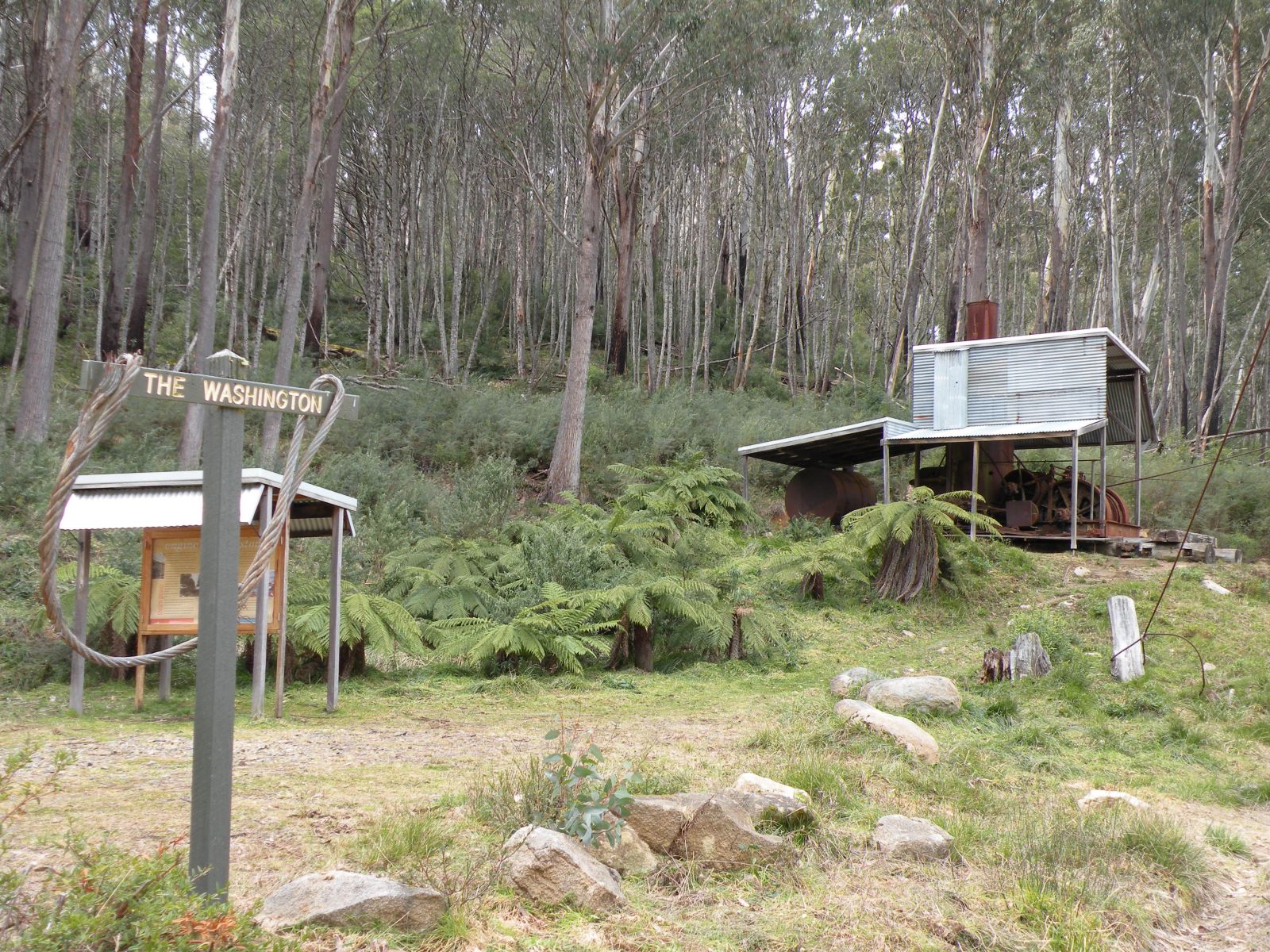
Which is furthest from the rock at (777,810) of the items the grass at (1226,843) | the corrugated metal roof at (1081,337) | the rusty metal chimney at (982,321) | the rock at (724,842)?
the rusty metal chimney at (982,321)

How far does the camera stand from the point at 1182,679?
366 inches

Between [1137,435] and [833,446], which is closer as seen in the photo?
[1137,435]

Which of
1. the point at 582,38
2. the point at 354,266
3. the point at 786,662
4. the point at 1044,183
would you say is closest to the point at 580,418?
the point at 582,38

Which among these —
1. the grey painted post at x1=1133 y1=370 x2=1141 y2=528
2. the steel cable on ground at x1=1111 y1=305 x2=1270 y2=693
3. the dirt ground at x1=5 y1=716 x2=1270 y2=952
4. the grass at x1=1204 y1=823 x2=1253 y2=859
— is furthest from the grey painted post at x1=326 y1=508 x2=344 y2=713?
the grey painted post at x1=1133 y1=370 x2=1141 y2=528

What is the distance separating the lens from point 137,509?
265 inches

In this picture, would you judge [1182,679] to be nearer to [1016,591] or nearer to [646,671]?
[1016,591]

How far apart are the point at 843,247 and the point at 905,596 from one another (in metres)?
26.9

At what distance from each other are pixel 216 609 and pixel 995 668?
8.13m

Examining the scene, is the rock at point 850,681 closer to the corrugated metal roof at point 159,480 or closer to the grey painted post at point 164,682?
the corrugated metal roof at point 159,480

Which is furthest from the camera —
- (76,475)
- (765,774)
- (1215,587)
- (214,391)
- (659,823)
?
(1215,587)

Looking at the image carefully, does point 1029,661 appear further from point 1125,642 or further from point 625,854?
point 625,854

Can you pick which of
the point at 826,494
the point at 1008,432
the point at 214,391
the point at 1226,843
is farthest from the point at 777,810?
the point at 826,494

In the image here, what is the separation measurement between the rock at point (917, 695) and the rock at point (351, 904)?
5.31m

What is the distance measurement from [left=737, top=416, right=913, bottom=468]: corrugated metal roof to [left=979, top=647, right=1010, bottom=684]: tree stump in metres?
Answer: 8.15
